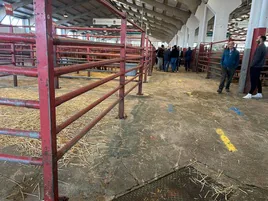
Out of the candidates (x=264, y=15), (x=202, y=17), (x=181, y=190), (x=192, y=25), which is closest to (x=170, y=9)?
→ (x=192, y=25)

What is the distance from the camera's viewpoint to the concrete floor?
1.59 meters

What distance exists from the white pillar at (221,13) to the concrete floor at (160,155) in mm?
8326

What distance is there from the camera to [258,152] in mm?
2283

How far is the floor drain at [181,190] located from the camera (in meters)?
1.50

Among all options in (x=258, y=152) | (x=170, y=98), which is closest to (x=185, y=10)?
(x=170, y=98)

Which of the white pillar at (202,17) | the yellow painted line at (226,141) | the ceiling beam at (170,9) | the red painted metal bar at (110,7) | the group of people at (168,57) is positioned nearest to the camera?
the red painted metal bar at (110,7)

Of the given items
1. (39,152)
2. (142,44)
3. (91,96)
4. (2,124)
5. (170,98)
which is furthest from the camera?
(170,98)

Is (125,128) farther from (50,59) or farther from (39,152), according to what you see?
(50,59)

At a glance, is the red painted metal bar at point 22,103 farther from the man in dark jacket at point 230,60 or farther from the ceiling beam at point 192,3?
the ceiling beam at point 192,3

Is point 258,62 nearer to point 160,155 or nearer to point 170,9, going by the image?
point 160,155

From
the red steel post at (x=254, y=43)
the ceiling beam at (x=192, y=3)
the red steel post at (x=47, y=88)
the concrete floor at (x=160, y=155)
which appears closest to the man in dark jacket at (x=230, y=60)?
the red steel post at (x=254, y=43)

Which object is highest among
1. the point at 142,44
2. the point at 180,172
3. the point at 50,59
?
the point at 142,44

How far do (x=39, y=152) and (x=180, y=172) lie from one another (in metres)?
1.44

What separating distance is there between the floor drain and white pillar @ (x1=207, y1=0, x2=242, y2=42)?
34.9ft
